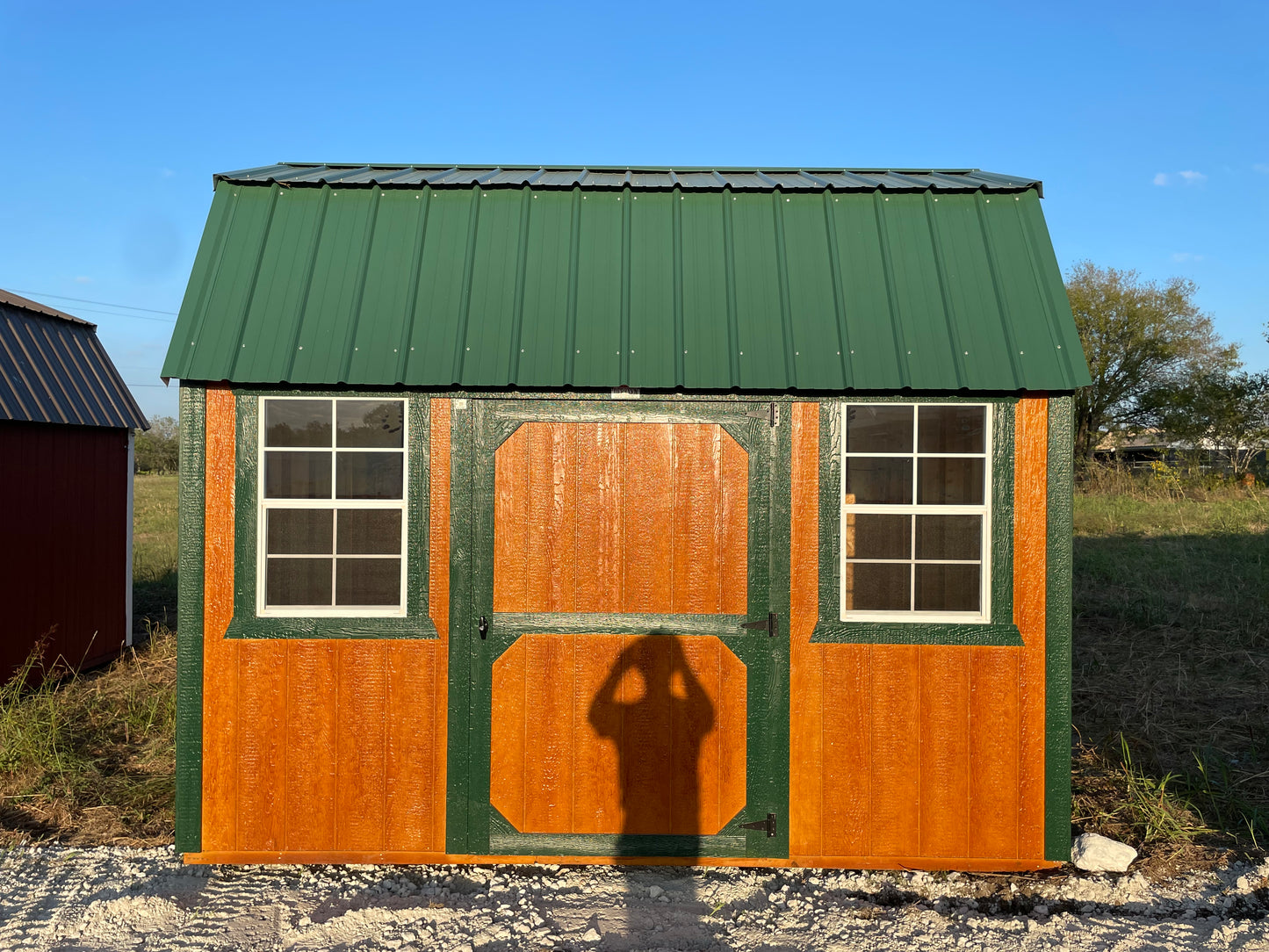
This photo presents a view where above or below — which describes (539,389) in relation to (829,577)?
above

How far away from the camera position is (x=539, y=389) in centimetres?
417

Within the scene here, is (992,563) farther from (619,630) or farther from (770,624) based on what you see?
(619,630)

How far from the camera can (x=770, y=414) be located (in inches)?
164

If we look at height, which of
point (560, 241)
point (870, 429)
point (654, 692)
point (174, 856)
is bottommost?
point (174, 856)

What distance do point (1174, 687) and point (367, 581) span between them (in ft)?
23.7

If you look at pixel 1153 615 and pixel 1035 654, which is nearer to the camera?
pixel 1035 654

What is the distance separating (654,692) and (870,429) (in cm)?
186

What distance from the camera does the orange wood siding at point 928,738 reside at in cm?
407

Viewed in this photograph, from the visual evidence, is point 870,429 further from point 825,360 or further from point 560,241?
point 560,241

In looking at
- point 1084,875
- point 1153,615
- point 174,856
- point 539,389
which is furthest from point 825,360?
point 1153,615

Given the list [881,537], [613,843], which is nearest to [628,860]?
[613,843]

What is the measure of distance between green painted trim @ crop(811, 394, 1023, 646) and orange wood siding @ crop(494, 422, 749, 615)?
1.51 ft

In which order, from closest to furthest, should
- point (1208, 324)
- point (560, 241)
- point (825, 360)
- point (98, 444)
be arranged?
point (825, 360), point (560, 241), point (98, 444), point (1208, 324)

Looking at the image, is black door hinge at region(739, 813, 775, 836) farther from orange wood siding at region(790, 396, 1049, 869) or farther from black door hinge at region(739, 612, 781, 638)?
black door hinge at region(739, 612, 781, 638)
